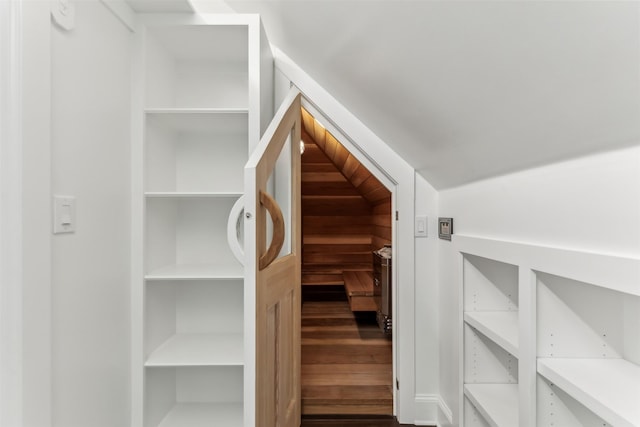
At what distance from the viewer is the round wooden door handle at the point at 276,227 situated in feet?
4.33

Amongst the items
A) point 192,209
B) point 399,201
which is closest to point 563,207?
point 399,201

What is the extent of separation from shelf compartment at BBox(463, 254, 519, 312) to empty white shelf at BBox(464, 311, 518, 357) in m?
0.03

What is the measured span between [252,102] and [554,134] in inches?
48.6

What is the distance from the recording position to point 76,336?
4.44ft

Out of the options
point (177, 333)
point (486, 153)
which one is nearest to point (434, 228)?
point (486, 153)

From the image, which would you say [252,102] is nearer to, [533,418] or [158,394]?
[158,394]

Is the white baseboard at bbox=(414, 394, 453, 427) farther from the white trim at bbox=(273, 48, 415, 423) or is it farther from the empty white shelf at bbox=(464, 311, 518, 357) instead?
the empty white shelf at bbox=(464, 311, 518, 357)

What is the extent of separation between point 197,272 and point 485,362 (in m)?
1.38

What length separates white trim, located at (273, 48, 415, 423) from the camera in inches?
84.9

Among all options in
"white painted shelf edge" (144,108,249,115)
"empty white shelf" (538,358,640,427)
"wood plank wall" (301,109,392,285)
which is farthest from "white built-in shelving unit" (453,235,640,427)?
"wood plank wall" (301,109,392,285)

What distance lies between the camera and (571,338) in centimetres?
116

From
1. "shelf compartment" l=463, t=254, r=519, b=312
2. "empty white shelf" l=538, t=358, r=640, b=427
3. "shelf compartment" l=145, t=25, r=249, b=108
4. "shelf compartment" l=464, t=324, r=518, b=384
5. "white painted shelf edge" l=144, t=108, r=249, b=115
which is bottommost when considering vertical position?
"shelf compartment" l=464, t=324, r=518, b=384

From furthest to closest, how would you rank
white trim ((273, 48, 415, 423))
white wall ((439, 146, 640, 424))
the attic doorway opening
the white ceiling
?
the attic doorway opening < white trim ((273, 48, 415, 423)) < white wall ((439, 146, 640, 424)) < the white ceiling

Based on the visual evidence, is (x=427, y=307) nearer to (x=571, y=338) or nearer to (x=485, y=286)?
(x=485, y=286)
